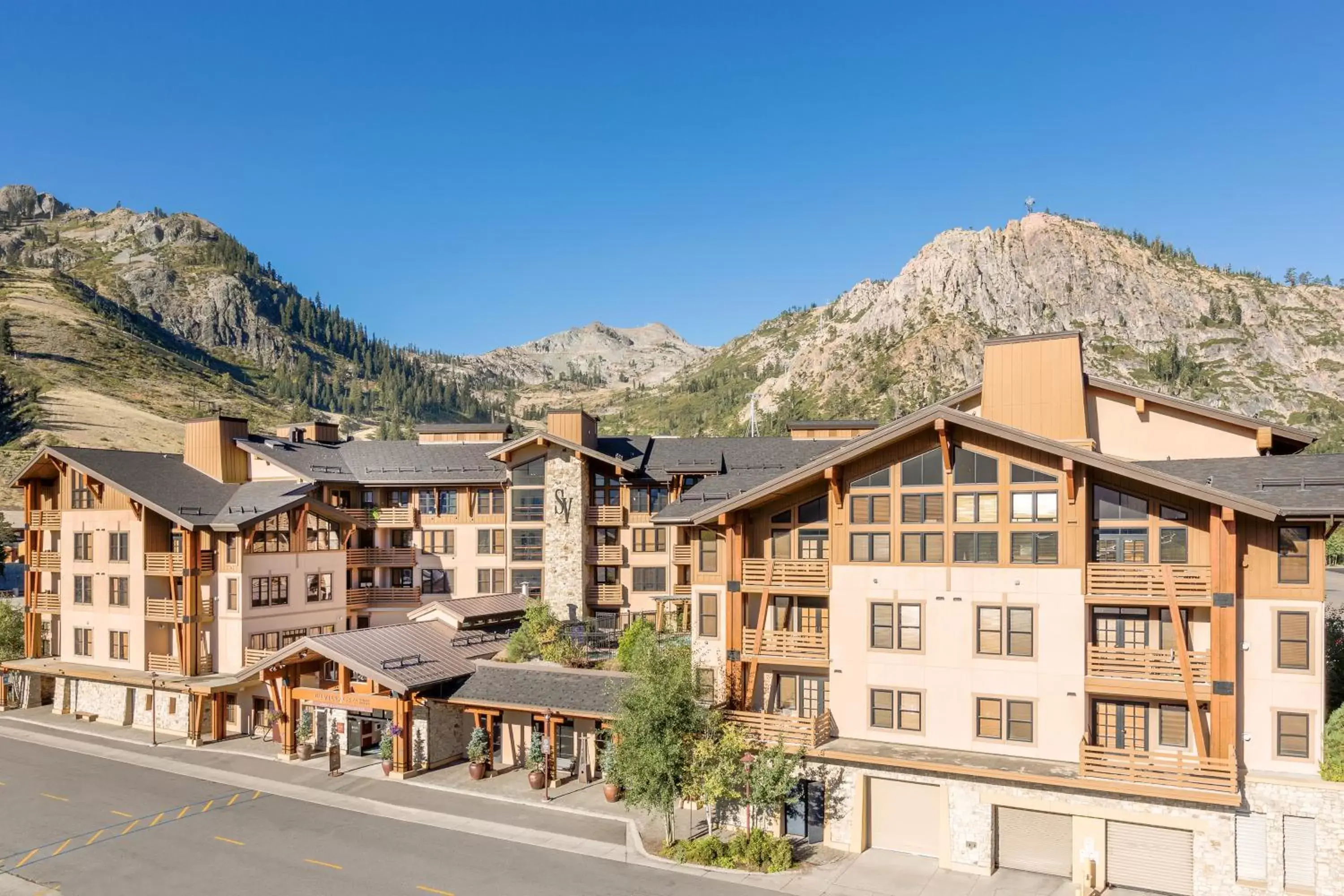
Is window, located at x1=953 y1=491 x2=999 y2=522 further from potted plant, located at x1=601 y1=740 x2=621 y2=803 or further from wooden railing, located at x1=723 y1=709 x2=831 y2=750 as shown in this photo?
potted plant, located at x1=601 y1=740 x2=621 y2=803

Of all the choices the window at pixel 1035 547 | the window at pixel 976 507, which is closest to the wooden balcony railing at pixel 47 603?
the window at pixel 976 507

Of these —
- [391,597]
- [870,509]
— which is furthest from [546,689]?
[391,597]

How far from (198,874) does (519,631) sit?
15.9 metres

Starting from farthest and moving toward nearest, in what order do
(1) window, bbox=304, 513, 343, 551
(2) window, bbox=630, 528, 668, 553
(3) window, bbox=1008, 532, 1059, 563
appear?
(2) window, bbox=630, 528, 668, 553 → (1) window, bbox=304, 513, 343, 551 → (3) window, bbox=1008, 532, 1059, 563

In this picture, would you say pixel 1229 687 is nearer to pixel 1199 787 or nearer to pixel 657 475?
pixel 1199 787

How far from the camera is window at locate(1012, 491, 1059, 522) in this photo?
28406 millimetres

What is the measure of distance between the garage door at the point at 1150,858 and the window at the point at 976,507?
369 inches

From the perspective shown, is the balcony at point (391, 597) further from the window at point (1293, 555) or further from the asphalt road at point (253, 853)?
the window at point (1293, 555)

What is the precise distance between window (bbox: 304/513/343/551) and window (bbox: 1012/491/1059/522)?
36309 millimetres

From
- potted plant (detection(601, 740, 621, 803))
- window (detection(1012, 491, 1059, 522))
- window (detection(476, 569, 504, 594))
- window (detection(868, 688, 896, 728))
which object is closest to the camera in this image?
window (detection(1012, 491, 1059, 522))

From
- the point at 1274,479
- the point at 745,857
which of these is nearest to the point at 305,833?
the point at 745,857

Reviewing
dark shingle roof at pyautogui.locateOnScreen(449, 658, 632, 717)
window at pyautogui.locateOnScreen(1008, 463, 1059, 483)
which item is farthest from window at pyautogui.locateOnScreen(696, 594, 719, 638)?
window at pyautogui.locateOnScreen(1008, 463, 1059, 483)

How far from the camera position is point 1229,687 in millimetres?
25672

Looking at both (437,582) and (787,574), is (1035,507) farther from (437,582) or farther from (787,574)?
(437,582)
